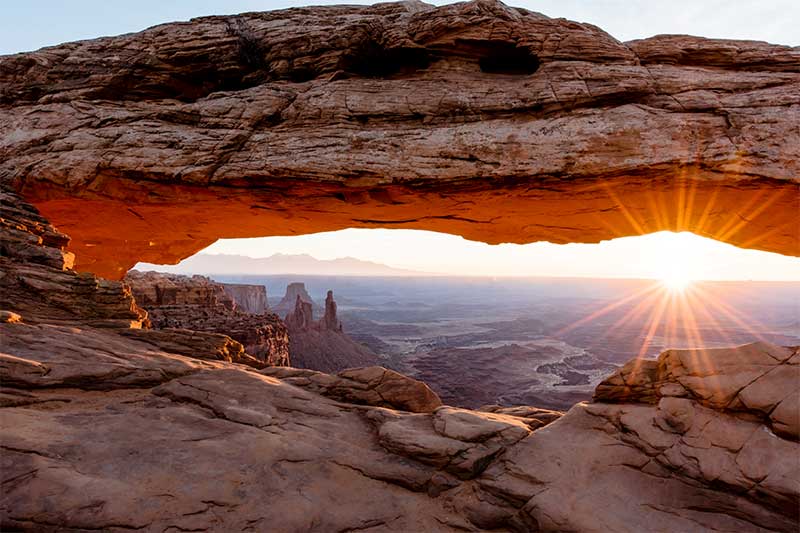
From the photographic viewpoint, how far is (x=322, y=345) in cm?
8144

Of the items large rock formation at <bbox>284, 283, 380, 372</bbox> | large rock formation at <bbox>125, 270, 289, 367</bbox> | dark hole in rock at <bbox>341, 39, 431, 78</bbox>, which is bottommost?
large rock formation at <bbox>284, 283, 380, 372</bbox>

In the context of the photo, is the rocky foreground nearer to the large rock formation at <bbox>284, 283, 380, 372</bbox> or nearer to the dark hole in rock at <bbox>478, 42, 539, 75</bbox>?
the dark hole in rock at <bbox>478, 42, 539, 75</bbox>

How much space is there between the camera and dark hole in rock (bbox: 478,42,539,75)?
12938mm

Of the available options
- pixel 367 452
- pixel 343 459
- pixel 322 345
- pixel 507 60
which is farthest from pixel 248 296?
pixel 343 459

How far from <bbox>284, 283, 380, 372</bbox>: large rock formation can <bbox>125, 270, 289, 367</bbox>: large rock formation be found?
27626mm

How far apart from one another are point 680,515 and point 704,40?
46.9 ft

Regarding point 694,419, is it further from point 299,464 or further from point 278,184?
point 278,184

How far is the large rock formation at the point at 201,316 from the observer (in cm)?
3425

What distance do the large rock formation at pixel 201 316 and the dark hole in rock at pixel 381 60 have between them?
26296 mm

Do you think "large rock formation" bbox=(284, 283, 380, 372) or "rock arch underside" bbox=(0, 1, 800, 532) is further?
"large rock formation" bbox=(284, 283, 380, 372)

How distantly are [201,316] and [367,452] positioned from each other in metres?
34.7

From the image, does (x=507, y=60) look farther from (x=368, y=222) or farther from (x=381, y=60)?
(x=368, y=222)

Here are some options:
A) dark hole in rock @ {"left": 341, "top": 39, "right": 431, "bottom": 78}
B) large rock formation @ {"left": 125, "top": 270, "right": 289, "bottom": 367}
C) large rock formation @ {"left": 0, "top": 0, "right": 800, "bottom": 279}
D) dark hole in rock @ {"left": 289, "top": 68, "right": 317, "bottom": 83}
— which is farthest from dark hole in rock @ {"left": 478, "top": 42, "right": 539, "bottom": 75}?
large rock formation @ {"left": 125, "top": 270, "right": 289, "bottom": 367}

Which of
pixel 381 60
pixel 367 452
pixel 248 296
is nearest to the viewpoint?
pixel 367 452
